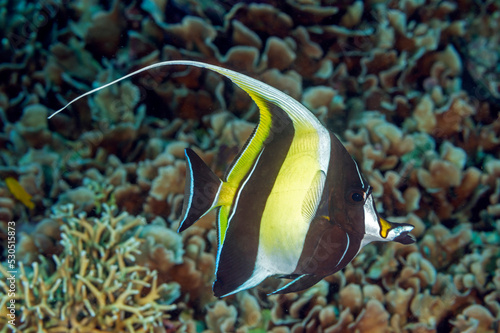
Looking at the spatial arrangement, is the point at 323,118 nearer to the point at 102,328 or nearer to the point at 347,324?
the point at 347,324

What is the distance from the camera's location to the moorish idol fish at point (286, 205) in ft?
3.52

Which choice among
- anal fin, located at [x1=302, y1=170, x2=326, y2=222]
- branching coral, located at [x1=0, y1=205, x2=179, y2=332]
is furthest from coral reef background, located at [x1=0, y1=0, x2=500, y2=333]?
anal fin, located at [x1=302, y1=170, x2=326, y2=222]

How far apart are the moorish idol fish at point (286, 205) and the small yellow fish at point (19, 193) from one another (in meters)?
2.31

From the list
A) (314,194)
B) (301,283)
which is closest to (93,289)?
(301,283)

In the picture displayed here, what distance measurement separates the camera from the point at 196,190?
106cm

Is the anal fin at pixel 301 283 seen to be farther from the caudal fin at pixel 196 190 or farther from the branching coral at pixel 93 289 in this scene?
the branching coral at pixel 93 289

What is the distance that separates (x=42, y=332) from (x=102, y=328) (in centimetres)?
30

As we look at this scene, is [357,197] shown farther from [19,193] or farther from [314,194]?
[19,193]

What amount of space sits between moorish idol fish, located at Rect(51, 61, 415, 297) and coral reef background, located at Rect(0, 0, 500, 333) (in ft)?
3.44

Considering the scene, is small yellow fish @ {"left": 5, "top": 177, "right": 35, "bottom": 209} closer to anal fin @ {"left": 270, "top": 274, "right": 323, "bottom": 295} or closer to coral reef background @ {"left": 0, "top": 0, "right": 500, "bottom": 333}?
coral reef background @ {"left": 0, "top": 0, "right": 500, "bottom": 333}

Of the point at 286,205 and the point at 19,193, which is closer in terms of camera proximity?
the point at 286,205

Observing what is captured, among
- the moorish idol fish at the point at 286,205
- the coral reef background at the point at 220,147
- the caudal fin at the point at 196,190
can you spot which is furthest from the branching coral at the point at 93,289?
the caudal fin at the point at 196,190

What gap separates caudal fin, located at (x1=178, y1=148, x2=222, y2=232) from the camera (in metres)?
1.05

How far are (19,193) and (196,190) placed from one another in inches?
94.3
